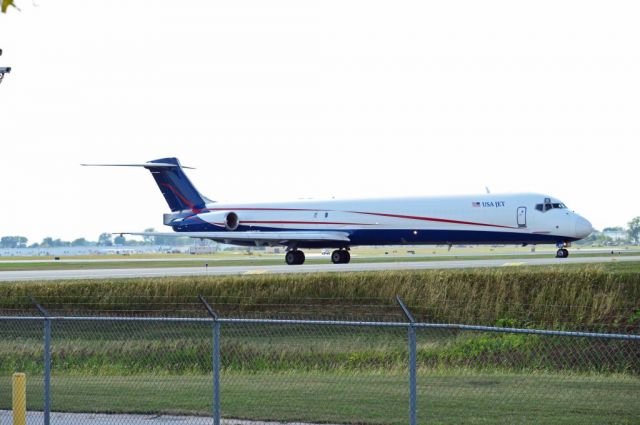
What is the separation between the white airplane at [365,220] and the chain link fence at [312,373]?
18.5 m

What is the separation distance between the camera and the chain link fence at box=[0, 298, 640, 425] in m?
13.0

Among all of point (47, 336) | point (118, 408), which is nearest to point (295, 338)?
point (118, 408)

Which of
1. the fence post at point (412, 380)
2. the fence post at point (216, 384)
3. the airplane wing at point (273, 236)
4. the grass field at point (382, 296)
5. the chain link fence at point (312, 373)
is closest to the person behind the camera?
the fence post at point (412, 380)

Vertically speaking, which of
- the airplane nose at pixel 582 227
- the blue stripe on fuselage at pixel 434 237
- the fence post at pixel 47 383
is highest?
the airplane nose at pixel 582 227

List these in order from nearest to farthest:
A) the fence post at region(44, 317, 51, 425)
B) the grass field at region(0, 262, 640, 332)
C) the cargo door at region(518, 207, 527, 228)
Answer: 1. the fence post at region(44, 317, 51, 425)
2. the grass field at region(0, 262, 640, 332)
3. the cargo door at region(518, 207, 527, 228)

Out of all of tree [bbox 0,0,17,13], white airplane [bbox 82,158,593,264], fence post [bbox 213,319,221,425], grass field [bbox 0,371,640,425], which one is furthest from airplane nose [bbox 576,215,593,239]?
tree [bbox 0,0,17,13]

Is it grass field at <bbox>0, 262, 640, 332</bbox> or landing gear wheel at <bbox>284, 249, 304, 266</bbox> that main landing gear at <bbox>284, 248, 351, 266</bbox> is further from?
grass field at <bbox>0, 262, 640, 332</bbox>

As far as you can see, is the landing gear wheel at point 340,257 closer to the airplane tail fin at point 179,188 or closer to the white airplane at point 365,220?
the white airplane at point 365,220

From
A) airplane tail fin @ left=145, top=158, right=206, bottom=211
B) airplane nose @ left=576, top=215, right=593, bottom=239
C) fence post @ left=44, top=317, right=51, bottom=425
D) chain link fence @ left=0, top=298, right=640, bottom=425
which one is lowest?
chain link fence @ left=0, top=298, right=640, bottom=425

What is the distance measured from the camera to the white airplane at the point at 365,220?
4184 cm

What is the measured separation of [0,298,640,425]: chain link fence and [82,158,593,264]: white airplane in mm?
18534

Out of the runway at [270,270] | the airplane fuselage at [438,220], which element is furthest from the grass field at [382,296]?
the airplane fuselage at [438,220]

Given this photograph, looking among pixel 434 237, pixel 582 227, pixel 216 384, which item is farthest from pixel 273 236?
pixel 216 384

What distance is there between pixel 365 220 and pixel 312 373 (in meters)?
27.4
